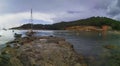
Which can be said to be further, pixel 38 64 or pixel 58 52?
pixel 58 52

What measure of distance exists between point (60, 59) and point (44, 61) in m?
1.84

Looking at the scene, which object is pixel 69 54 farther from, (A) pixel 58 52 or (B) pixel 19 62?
(B) pixel 19 62

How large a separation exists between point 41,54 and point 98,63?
972 centimetres

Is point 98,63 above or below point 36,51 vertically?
below

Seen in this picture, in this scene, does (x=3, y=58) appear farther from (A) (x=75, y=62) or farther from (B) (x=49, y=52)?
(A) (x=75, y=62)

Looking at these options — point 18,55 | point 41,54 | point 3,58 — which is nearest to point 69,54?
point 41,54

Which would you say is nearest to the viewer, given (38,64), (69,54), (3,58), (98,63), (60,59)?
(3,58)

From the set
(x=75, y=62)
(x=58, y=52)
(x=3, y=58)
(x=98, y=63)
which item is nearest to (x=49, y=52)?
(x=58, y=52)

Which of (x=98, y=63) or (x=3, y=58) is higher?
(x=3, y=58)

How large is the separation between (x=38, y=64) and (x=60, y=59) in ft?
8.64

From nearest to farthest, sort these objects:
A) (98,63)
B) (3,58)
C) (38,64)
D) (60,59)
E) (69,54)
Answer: (3,58)
(38,64)
(60,59)
(69,54)
(98,63)

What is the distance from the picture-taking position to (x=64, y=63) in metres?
25.8

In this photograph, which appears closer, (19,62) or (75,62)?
(19,62)

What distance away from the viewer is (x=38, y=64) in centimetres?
2433
